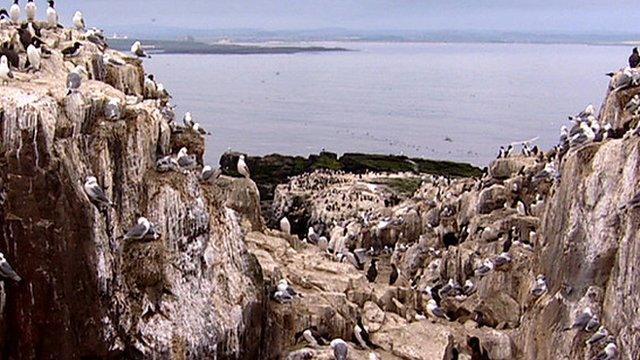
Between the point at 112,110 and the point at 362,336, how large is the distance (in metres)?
8.12

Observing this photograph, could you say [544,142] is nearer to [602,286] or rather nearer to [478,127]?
[478,127]

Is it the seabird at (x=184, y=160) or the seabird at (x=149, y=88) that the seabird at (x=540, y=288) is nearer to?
the seabird at (x=184, y=160)

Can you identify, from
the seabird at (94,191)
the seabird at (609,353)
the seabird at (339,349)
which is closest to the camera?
the seabird at (609,353)

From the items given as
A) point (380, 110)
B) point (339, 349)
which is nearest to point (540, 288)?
point (339, 349)

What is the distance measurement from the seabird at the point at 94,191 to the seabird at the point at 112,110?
1.67m

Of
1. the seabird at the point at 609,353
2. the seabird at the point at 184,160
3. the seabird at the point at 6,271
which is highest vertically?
the seabird at the point at 184,160

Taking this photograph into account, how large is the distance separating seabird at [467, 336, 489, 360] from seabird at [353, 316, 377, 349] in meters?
2.68

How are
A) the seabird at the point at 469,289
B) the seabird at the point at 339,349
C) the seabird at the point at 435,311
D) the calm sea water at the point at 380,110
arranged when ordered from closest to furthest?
the seabird at the point at 339,349 < the seabird at the point at 435,311 < the seabird at the point at 469,289 < the calm sea water at the point at 380,110

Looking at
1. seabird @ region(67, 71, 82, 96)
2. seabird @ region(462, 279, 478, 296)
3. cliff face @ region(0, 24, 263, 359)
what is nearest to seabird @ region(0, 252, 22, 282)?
cliff face @ region(0, 24, 263, 359)

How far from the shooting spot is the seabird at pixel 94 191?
16344 mm

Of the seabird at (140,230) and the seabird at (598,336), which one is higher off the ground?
the seabird at (140,230)

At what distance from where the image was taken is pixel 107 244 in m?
17.0

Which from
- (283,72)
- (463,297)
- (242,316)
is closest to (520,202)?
(463,297)

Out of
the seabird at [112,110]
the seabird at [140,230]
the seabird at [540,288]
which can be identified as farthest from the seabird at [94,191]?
the seabird at [540,288]
